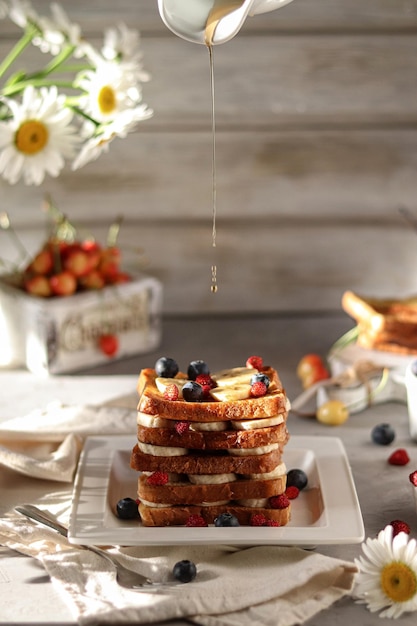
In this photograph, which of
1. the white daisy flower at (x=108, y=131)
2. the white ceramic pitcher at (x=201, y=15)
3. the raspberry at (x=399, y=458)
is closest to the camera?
the white ceramic pitcher at (x=201, y=15)

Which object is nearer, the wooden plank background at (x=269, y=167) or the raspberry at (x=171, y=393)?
the raspberry at (x=171, y=393)

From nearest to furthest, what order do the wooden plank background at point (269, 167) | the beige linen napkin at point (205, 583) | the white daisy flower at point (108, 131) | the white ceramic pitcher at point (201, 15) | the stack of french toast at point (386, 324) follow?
the beige linen napkin at point (205, 583), the white ceramic pitcher at point (201, 15), the white daisy flower at point (108, 131), the stack of french toast at point (386, 324), the wooden plank background at point (269, 167)

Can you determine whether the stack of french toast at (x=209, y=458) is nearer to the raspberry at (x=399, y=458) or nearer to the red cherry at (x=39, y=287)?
the raspberry at (x=399, y=458)

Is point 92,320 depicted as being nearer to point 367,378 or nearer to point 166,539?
point 367,378

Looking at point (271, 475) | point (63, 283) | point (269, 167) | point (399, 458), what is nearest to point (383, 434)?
point (399, 458)

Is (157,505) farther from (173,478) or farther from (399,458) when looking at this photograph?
(399,458)

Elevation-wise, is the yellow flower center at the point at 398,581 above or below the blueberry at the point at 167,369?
below

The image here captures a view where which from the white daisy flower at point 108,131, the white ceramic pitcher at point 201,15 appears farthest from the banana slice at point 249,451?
the white daisy flower at point 108,131

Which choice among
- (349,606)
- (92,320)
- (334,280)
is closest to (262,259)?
(334,280)
